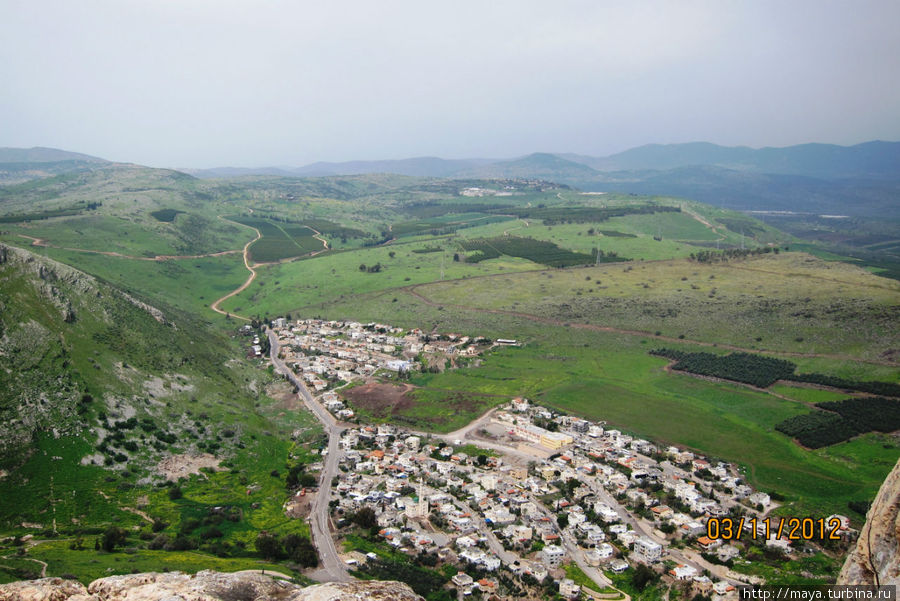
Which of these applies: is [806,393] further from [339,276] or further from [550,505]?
[339,276]

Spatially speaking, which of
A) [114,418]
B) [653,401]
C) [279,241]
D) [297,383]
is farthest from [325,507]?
[279,241]

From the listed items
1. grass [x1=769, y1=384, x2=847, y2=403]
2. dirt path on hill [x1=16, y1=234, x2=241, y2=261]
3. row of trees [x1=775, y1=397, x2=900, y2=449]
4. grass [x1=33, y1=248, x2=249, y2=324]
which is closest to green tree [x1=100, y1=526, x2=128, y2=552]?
row of trees [x1=775, y1=397, x2=900, y2=449]

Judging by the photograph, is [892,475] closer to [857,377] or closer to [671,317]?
[857,377]

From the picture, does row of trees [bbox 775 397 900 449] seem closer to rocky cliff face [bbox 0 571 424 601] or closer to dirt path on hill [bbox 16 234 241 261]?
rocky cliff face [bbox 0 571 424 601]

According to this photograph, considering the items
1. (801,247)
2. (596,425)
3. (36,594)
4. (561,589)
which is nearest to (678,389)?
(596,425)
